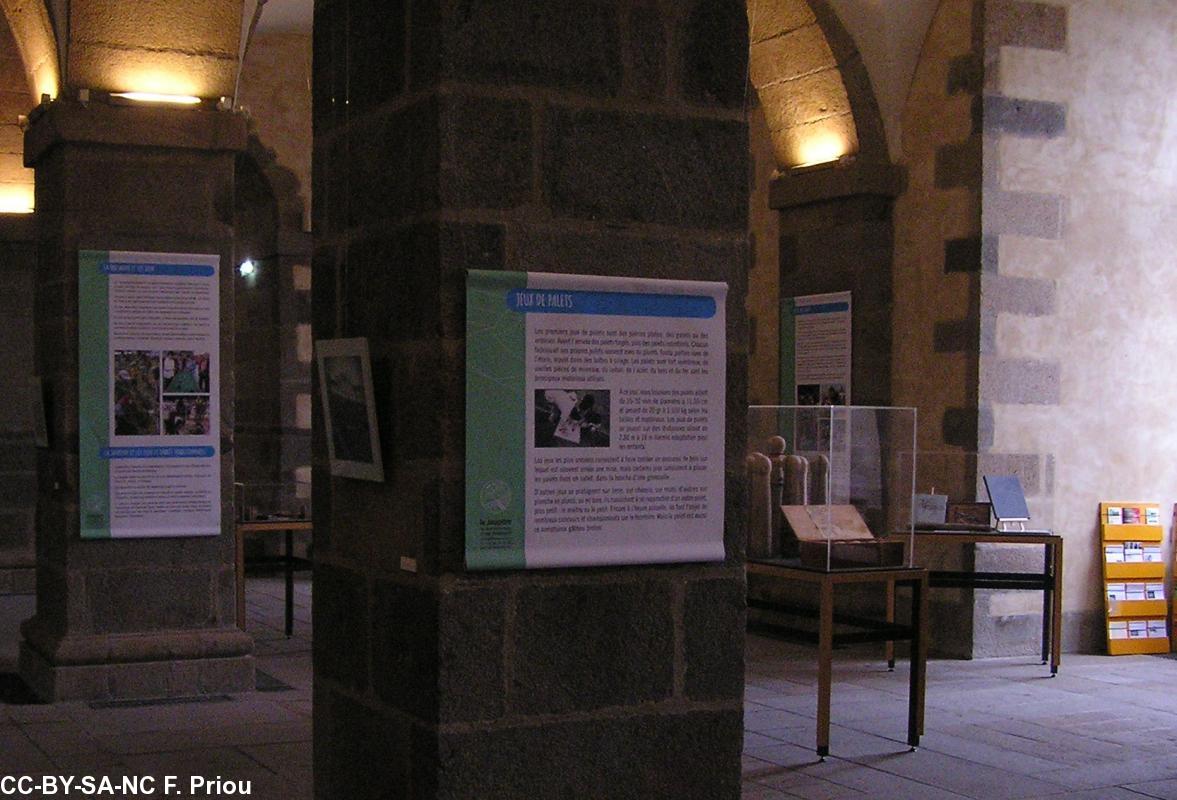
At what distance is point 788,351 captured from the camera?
26.7 ft

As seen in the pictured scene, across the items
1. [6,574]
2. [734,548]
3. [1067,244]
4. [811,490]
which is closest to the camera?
[734,548]

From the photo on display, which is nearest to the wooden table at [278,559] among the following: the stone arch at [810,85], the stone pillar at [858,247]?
the stone pillar at [858,247]

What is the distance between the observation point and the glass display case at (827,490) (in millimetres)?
5137

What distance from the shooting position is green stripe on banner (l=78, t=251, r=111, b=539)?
5.86 metres

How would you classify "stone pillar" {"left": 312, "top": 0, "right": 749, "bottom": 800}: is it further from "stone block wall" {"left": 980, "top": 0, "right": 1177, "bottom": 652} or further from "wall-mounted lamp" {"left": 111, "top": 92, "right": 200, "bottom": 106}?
"stone block wall" {"left": 980, "top": 0, "right": 1177, "bottom": 652}

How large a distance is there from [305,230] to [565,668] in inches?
352

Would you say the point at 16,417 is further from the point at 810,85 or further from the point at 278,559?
the point at 810,85

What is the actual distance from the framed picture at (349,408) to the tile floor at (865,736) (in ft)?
5.90

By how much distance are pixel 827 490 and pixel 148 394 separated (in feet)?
8.85

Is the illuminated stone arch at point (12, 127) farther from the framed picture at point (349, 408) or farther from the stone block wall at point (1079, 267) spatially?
the framed picture at point (349, 408)

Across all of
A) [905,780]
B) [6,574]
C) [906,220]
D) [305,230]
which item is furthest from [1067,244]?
[6,574]

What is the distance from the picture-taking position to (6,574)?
9859mm

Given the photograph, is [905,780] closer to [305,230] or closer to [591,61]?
[591,61]

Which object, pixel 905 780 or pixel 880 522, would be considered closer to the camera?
pixel 905 780
